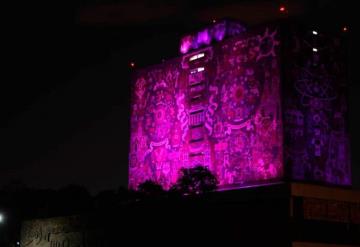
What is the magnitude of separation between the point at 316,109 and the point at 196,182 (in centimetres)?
585

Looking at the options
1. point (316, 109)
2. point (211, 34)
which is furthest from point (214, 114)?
point (316, 109)

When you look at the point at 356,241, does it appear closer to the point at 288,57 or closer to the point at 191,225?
the point at 191,225

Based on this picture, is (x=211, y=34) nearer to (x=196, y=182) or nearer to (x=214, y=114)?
(x=214, y=114)

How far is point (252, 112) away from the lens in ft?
91.2

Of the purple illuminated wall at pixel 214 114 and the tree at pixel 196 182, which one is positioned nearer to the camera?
the tree at pixel 196 182

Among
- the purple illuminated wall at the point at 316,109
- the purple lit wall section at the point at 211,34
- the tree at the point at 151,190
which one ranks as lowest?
the tree at the point at 151,190

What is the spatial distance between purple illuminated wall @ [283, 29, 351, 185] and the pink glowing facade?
4 centimetres

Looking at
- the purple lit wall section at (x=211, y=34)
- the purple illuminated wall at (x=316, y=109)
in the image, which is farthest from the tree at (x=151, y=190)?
the purple lit wall section at (x=211, y=34)

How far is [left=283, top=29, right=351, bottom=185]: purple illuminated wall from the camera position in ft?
→ 88.7

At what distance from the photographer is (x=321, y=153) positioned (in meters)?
27.9

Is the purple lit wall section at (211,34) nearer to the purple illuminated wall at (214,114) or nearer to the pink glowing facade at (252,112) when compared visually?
the pink glowing facade at (252,112)

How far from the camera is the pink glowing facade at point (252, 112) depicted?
27.0 meters

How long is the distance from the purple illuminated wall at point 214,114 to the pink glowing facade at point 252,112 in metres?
0.04

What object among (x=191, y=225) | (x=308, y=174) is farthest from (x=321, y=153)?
(x=191, y=225)
